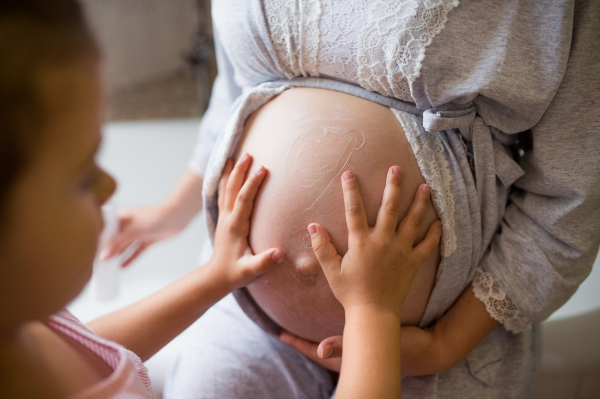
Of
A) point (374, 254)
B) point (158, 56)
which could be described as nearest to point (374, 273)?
point (374, 254)

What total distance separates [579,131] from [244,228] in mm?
438

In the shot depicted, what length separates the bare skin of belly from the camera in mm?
528

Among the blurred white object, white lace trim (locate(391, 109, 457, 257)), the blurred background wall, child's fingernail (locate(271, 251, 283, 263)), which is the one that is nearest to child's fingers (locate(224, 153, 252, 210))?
child's fingernail (locate(271, 251, 283, 263))

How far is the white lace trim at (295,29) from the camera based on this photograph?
0.53 metres

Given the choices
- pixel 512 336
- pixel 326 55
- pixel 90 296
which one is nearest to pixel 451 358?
pixel 512 336

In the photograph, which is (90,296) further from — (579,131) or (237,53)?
(579,131)

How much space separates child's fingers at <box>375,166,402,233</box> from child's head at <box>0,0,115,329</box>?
310 mm

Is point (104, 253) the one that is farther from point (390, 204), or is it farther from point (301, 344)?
point (390, 204)

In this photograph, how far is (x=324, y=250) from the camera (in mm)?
512

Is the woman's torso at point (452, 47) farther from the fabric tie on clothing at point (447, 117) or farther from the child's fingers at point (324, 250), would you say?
the child's fingers at point (324, 250)

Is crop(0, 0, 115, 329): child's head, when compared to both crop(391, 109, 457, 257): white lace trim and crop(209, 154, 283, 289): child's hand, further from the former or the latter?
crop(391, 109, 457, 257): white lace trim

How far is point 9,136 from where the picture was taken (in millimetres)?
282

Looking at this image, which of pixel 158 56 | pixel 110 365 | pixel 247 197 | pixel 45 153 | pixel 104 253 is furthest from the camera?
pixel 158 56

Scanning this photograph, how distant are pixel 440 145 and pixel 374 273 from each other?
190mm
